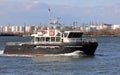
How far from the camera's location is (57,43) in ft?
227

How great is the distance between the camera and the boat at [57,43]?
6869 centimetres

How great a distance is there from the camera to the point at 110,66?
58031 millimetres

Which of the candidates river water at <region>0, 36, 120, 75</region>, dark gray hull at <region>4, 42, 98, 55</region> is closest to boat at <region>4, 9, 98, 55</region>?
dark gray hull at <region>4, 42, 98, 55</region>

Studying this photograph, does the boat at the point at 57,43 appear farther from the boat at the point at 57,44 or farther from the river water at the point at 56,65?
the river water at the point at 56,65

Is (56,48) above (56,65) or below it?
above

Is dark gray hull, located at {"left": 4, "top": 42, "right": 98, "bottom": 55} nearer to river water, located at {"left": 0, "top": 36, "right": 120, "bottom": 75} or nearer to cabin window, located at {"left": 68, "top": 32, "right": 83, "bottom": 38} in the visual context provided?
river water, located at {"left": 0, "top": 36, "right": 120, "bottom": 75}

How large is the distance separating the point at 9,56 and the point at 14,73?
918 inches

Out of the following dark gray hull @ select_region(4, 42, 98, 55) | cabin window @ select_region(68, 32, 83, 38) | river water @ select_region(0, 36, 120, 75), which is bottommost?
river water @ select_region(0, 36, 120, 75)

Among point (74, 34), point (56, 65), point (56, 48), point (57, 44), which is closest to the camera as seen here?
point (56, 65)

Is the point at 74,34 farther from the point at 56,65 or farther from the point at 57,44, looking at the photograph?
the point at 56,65

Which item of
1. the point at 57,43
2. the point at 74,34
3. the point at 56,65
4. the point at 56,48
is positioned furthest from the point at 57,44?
the point at 56,65

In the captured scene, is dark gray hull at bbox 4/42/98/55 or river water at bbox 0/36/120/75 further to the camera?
dark gray hull at bbox 4/42/98/55

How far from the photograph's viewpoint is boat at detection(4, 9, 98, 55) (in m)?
68.7

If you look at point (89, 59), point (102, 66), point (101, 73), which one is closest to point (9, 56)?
point (89, 59)
